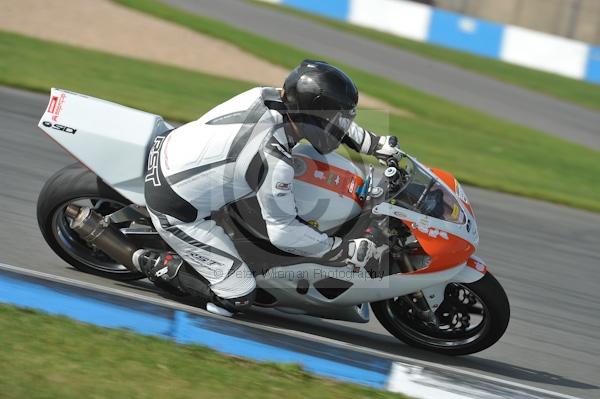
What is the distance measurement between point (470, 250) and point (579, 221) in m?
5.17

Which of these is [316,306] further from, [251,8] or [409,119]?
[251,8]

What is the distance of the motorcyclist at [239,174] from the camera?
4.84 meters

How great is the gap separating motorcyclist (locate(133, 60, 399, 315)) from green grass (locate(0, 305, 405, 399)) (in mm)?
778

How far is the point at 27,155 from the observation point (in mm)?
8289

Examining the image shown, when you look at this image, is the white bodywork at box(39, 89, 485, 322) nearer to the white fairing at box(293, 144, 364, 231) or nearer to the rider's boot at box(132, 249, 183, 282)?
the white fairing at box(293, 144, 364, 231)

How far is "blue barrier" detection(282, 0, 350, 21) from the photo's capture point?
102ft

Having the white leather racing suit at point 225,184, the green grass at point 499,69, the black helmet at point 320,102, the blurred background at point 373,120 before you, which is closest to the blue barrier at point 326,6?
the blurred background at point 373,120

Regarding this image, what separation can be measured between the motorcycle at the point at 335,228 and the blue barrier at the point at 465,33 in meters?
24.1

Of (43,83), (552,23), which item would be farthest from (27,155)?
(552,23)

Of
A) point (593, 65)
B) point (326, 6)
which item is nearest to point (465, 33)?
point (593, 65)

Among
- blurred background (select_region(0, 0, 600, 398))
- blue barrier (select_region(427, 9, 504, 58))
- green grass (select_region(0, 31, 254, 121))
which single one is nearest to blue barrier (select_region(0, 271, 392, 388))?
blurred background (select_region(0, 0, 600, 398))

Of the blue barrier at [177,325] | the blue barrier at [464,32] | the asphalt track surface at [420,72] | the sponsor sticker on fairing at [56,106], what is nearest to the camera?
the blue barrier at [177,325]

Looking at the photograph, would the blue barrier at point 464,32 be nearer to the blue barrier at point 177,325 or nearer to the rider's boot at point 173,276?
the rider's boot at point 173,276

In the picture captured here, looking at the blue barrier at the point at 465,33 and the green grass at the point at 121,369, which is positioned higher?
the blue barrier at the point at 465,33
